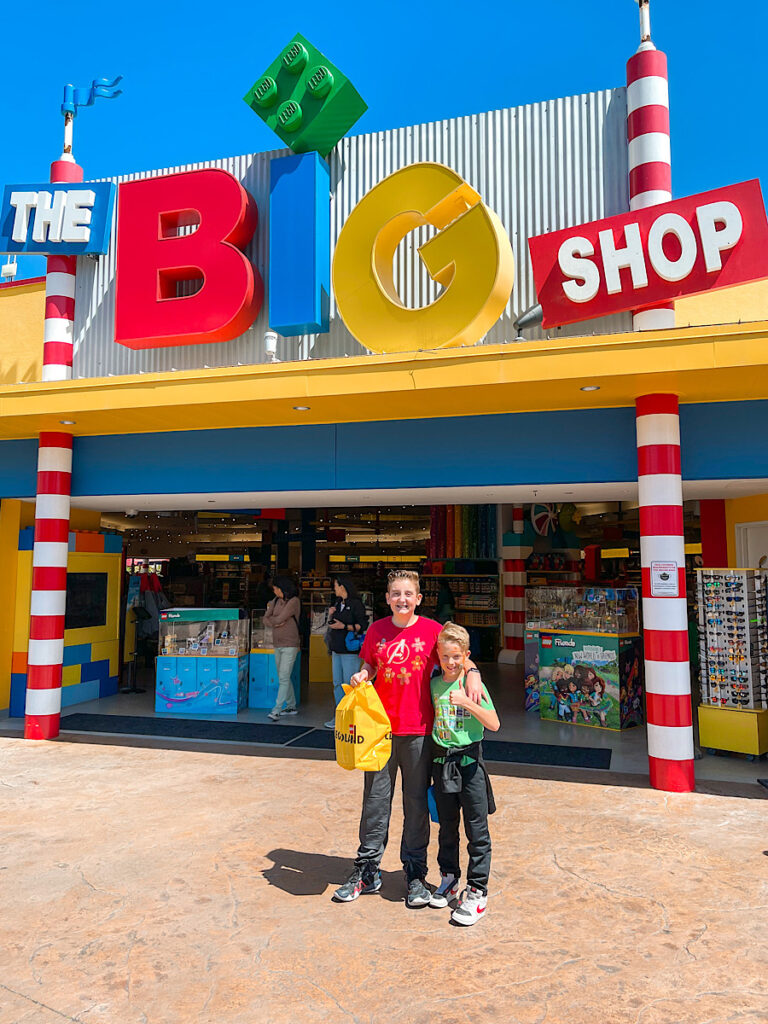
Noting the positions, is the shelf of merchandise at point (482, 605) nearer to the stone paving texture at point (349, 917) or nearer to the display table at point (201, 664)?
the display table at point (201, 664)

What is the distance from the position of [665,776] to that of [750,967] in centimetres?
262

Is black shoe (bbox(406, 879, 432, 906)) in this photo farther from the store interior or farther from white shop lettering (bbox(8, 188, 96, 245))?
white shop lettering (bbox(8, 188, 96, 245))

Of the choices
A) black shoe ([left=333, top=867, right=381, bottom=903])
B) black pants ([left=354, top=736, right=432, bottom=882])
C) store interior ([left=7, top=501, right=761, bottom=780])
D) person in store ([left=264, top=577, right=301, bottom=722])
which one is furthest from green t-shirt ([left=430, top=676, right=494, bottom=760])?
person in store ([left=264, top=577, right=301, bottom=722])

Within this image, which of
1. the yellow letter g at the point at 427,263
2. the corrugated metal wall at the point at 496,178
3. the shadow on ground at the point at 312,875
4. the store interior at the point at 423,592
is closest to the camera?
the shadow on ground at the point at 312,875

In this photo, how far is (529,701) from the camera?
889 cm

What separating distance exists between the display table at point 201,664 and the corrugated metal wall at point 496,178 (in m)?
3.17

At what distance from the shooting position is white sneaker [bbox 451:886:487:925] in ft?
11.2

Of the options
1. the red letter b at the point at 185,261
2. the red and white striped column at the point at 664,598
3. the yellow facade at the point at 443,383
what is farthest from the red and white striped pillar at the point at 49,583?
the red and white striped column at the point at 664,598

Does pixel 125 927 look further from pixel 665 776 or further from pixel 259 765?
pixel 665 776

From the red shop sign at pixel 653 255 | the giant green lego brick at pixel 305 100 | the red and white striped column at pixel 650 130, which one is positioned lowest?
the red shop sign at pixel 653 255

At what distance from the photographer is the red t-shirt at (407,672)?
3.64m

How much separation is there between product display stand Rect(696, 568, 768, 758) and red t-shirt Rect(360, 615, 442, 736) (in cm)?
415

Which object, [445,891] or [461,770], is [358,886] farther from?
[461,770]

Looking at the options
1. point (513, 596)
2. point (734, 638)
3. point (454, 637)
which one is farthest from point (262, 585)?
point (454, 637)
